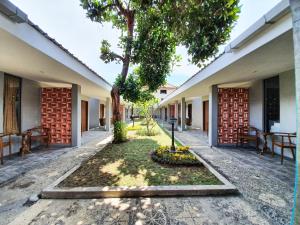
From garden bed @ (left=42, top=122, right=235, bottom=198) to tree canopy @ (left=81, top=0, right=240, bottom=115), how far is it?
104 inches

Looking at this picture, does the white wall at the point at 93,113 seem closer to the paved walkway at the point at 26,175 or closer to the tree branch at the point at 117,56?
the tree branch at the point at 117,56

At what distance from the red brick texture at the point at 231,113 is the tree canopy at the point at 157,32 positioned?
111 inches

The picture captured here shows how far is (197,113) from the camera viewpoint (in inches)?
556

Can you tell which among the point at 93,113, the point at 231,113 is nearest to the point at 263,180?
the point at 231,113

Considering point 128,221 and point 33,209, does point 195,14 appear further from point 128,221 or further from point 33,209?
point 33,209

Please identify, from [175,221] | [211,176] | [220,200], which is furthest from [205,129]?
[175,221]

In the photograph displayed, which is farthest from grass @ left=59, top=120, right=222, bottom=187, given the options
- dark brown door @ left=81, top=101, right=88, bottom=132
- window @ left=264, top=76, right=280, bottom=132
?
dark brown door @ left=81, top=101, right=88, bottom=132

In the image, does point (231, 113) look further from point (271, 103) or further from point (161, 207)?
point (161, 207)

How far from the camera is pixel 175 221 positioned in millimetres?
2182

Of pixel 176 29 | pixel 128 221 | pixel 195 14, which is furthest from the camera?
pixel 176 29

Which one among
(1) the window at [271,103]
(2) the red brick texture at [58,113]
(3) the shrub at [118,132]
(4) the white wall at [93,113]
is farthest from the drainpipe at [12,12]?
(4) the white wall at [93,113]

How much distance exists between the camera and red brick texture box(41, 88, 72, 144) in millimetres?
6742

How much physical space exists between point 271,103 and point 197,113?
8265 millimetres

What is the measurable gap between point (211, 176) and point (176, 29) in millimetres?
3499
